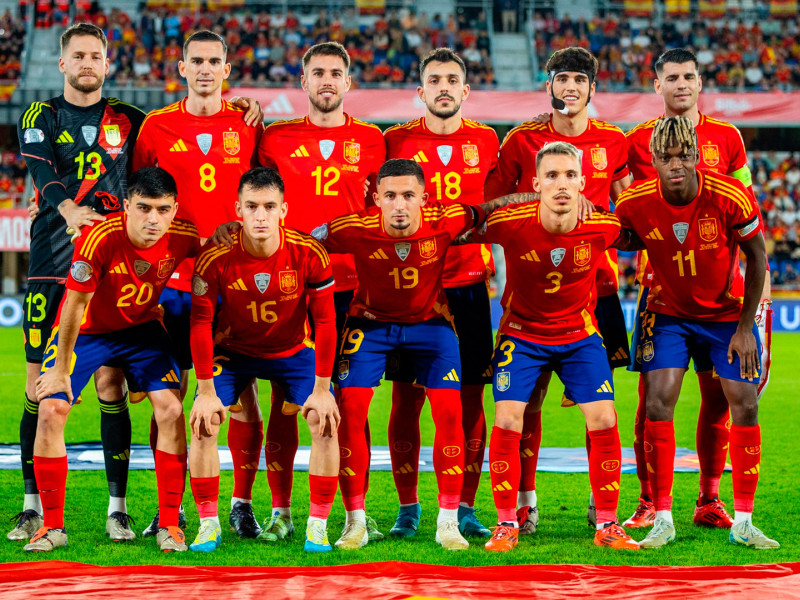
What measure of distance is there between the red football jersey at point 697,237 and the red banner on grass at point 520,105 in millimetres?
16299

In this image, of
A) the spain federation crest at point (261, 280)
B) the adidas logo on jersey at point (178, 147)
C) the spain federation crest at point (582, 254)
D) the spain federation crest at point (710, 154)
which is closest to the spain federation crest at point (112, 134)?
the adidas logo on jersey at point (178, 147)

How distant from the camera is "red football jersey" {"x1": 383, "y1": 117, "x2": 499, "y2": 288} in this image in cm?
538

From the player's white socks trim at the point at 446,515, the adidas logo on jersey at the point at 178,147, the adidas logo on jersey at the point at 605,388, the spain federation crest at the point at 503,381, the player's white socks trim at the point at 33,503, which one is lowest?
the player's white socks trim at the point at 446,515

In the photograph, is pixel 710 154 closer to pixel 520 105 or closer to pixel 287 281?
pixel 287 281

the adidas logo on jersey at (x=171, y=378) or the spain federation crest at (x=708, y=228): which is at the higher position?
the spain federation crest at (x=708, y=228)

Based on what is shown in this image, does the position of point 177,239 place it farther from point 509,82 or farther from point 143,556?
point 509,82

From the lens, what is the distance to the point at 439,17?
83.7ft

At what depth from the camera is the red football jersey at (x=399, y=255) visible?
495 centimetres

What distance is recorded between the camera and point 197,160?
17.3ft

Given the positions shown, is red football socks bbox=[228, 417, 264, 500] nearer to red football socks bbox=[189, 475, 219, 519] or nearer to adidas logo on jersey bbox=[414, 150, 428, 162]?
red football socks bbox=[189, 475, 219, 519]

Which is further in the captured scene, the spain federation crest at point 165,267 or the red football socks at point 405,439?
the red football socks at point 405,439

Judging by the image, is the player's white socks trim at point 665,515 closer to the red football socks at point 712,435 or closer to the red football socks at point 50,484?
the red football socks at point 712,435

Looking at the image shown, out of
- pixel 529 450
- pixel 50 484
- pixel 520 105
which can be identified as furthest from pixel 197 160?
pixel 520 105

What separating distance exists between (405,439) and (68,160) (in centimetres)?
235
